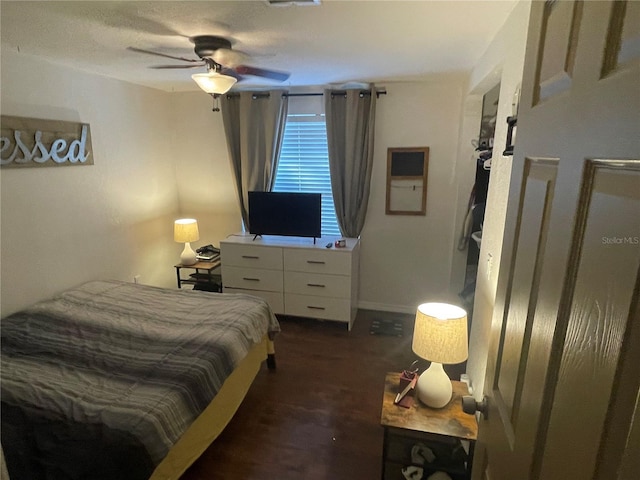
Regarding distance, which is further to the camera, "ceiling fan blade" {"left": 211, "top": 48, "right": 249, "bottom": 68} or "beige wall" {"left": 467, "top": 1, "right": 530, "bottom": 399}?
"ceiling fan blade" {"left": 211, "top": 48, "right": 249, "bottom": 68}

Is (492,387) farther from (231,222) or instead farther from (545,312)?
(231,222)

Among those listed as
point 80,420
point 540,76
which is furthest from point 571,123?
point 80,420

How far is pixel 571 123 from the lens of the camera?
26.3 inches

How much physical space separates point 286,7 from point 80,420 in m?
2.04

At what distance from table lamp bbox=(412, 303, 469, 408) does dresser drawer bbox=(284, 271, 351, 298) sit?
1.66 meters

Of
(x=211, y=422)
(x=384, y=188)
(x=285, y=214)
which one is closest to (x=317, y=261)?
(x=285, y=214)

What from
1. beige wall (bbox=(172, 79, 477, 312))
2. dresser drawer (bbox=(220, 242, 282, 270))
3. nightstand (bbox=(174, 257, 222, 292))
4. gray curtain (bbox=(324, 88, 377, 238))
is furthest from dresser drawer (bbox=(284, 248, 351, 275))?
nightstand (bbox=(174, 257, 222, 292))

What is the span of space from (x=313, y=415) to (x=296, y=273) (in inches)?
56.7

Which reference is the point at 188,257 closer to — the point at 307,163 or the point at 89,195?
the point at 89,195

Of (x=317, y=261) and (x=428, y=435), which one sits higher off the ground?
(x=317, y=261)

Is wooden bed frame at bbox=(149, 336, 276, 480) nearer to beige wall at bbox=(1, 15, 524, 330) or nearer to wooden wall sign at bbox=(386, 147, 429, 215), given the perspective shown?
beige wall at bbox=(1, 15, 524, 330)

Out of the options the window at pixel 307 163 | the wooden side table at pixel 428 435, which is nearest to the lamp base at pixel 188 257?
the window at pixel 307 163

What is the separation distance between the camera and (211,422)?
2.07 metres

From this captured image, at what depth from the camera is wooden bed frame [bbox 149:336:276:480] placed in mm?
1768
